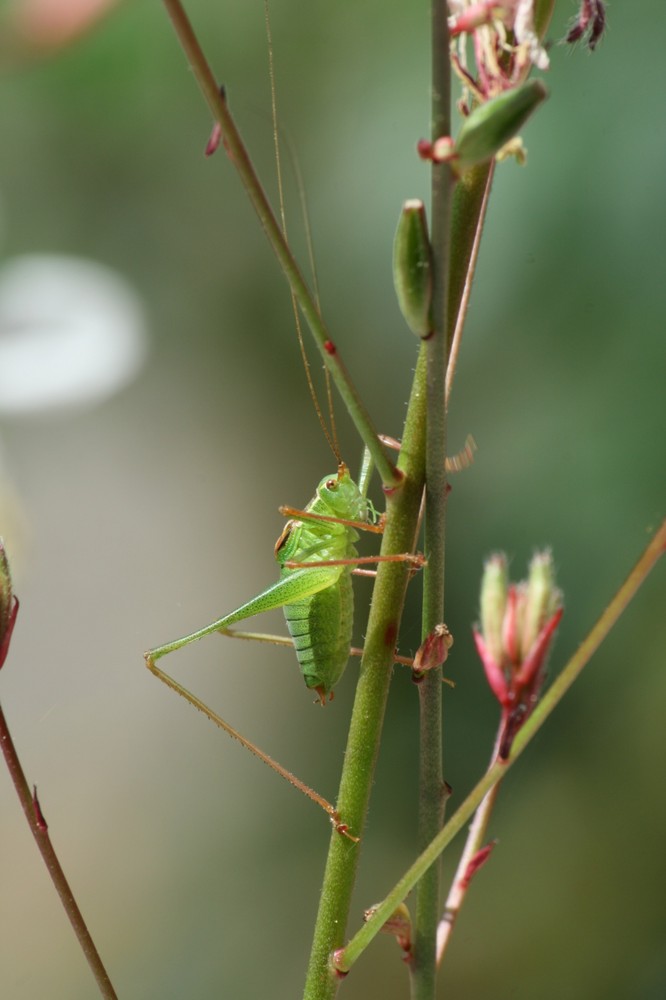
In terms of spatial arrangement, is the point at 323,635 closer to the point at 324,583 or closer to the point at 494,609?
the point at 324,583

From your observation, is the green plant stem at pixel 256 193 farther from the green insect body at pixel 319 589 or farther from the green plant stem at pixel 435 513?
the green insect body at pixel 319 589

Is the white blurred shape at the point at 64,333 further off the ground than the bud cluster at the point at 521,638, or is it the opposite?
the white blurred shape at the point at 64,333

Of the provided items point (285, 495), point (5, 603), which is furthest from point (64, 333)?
point (5, 603)

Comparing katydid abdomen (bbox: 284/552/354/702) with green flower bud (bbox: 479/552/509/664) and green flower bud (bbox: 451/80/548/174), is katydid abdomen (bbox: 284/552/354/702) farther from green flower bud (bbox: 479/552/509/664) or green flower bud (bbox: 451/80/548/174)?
green flower bud (bbox: 451/80/548/174)

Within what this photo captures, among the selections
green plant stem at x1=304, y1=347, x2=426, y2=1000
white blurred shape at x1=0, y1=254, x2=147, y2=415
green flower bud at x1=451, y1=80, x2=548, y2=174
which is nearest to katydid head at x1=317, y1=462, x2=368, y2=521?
green plant stem at x1=304, y1=347, x2=426, y2=1000

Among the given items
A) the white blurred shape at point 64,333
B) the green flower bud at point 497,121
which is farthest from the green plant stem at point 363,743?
the white blurred shape at point 64,333
